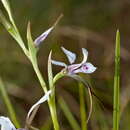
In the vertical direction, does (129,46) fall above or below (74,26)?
below

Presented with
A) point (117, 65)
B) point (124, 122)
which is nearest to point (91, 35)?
point (124, 122)

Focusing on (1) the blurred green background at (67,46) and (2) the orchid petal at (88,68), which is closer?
(2) the orchid petal at (88,68)

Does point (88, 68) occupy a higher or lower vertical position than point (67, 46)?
higher

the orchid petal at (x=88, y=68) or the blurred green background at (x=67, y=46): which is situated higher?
the orchid petal at (x=88, y=68)

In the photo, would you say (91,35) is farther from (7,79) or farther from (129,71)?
(7,79)

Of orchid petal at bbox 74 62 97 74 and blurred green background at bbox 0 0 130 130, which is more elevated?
orchid petal at bbox 74 62 97 74

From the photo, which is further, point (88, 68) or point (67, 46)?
point (67, 46)

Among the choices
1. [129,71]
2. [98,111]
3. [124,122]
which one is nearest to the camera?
[98,111]

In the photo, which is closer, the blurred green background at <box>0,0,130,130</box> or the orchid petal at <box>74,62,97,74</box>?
the orchid petal at <box>74,62,97,74</box>
